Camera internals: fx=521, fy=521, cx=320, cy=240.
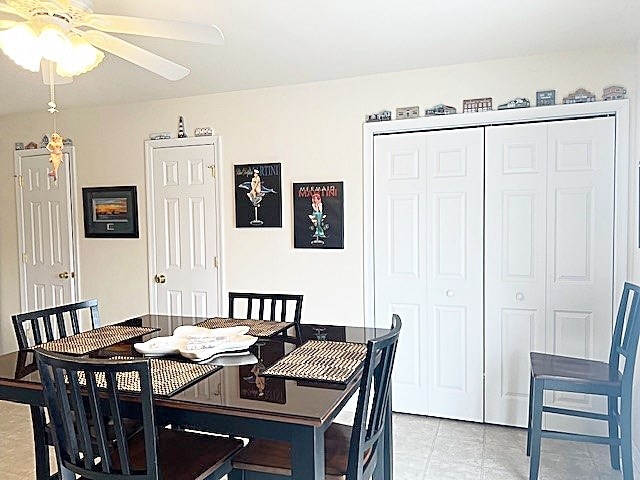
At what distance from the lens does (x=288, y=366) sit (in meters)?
1.99

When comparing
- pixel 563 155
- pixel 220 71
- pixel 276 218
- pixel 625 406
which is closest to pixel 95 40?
pixel 220 71

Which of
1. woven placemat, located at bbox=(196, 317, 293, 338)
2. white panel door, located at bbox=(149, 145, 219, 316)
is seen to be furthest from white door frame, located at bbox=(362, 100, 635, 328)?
white panel door, located at bbox=(149, 145, 219, 316)

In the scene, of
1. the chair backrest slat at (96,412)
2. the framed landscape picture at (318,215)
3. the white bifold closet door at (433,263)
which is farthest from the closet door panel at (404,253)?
the chair backrest slat at (96,412)

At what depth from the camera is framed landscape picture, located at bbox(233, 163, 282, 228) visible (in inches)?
152

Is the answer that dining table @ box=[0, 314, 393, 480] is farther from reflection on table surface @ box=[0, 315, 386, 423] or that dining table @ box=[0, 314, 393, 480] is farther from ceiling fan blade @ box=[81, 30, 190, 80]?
ceiling fan blade @ box=[81, 30, 190, 80]

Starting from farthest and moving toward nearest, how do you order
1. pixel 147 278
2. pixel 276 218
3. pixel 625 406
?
pixel 147 278
pixel 276 218
pixel 625 406

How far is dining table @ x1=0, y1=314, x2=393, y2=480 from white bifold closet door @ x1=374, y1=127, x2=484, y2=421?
1402 millimetres

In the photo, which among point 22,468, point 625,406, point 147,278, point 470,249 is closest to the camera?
point 625,406

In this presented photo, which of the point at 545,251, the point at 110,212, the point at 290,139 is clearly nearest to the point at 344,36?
the point at 290,139

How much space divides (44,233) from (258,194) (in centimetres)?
224

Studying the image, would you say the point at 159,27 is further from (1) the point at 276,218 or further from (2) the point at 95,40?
(1) the point at 276,218

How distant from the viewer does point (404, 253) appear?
3.57 meters

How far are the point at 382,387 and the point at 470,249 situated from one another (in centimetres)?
174

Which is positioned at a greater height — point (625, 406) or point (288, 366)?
point (288, 366)
